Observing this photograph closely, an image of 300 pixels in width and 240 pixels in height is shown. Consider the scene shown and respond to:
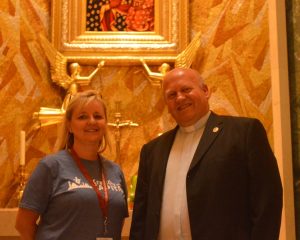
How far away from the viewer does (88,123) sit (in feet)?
7.56

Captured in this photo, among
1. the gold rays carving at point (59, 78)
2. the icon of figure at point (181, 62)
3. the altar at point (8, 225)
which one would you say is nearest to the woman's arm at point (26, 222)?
the altar at point (8, 225)

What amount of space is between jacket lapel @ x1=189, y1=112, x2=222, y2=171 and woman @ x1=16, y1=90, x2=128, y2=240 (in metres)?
0.41

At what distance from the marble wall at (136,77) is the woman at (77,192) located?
1.56 metres

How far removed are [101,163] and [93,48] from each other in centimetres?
181

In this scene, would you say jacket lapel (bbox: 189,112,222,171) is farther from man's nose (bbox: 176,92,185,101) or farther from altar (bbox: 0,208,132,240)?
altar (bbox: 0,208,132,240)

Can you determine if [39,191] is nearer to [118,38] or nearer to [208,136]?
[208,136]

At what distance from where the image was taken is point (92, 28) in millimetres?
4098

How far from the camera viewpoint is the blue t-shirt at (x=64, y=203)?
6.99ft

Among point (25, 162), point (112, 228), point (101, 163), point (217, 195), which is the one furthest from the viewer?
point (25, 162)

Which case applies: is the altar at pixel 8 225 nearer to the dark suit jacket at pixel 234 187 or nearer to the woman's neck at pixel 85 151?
the woman's neck at pixel 85 151

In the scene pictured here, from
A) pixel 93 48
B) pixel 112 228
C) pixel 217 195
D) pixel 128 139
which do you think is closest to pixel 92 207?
pixel 112 228

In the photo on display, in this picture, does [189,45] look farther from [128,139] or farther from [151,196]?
[151,196]

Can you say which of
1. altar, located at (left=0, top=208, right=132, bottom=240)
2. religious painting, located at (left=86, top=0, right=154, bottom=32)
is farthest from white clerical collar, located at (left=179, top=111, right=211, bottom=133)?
religious painting, located at (left=86, top=0, right=154, bottom=32)

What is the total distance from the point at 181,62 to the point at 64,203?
209cm
